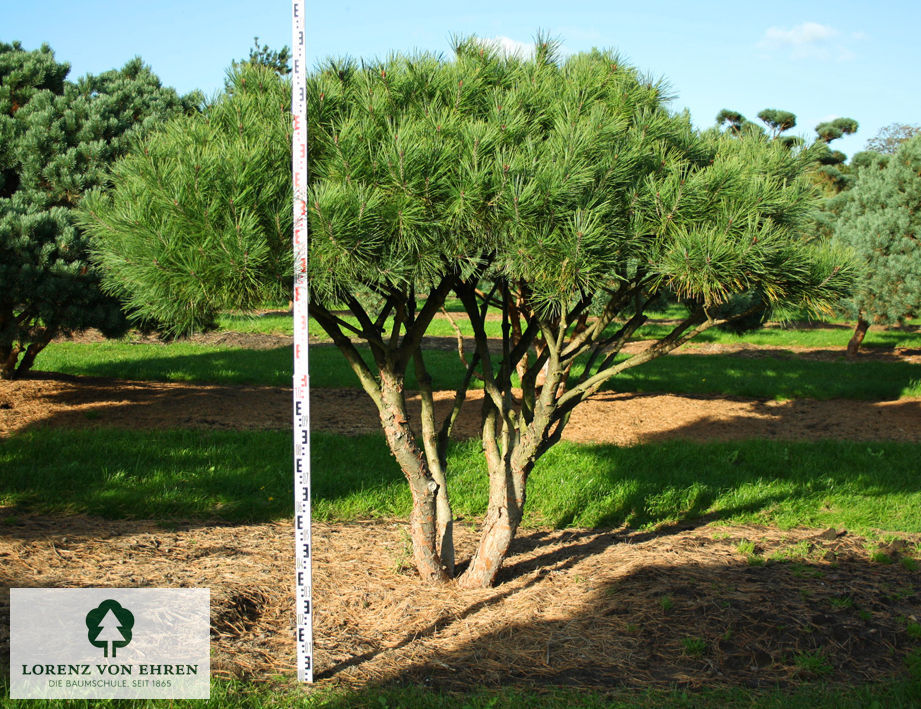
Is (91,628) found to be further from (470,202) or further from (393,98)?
(393,98)

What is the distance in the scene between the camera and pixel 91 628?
3.98 metres

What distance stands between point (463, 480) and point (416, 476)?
2.75 meters

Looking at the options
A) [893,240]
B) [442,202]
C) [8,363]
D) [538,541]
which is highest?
[893,240]

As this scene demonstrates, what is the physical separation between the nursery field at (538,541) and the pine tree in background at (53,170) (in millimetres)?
1347

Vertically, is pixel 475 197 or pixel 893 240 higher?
pixel 893 240

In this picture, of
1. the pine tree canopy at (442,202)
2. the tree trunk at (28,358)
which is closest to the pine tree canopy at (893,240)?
the pine tree canopy at (442,202)

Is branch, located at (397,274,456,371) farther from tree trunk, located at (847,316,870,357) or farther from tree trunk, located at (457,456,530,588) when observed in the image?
tree trunk, located at (847,316,870,357)

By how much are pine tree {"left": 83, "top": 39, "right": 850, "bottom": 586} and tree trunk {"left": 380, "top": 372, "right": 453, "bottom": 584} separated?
8cm

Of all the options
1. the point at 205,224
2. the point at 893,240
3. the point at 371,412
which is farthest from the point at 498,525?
the point at 893,240

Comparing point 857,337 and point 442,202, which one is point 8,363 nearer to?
point 442,202

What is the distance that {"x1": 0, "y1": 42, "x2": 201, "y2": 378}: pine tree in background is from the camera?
303 inches

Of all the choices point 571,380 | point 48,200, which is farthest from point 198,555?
point 571,380

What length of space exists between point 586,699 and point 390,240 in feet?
7.69

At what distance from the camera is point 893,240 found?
1290 centimetres
